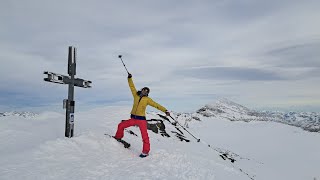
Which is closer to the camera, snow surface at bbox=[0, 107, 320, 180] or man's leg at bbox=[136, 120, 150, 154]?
snow surface at bbox=[0, 107, 320, 180]

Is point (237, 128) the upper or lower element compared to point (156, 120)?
lower

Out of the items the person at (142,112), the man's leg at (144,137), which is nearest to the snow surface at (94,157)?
the man's leg at (144,137)

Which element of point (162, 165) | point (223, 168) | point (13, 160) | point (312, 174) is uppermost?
point (13, 160)

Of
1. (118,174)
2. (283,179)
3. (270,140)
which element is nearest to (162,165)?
(118,174)

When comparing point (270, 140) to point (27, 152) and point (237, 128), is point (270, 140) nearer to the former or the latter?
Answer: point (237, 128)

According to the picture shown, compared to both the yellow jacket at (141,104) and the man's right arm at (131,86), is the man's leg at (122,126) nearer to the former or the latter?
the yellow jacket at (141,104)

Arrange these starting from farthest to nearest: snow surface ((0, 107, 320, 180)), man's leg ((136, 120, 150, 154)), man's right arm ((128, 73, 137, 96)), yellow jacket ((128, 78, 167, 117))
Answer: man's right arm ((128, 73, 137, 96)), yellow jacket ((128, 78, 167, 117)), man's leg ((136, 120, 150, 154)), snow surface ((0, 107, 320, 180))

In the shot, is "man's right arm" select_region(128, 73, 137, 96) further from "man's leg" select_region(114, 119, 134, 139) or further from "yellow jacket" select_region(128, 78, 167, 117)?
"man's leg" select_region(114, 119, 134, 139)

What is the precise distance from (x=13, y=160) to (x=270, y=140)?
1307 inches

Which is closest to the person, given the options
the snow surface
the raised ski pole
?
the snow surface

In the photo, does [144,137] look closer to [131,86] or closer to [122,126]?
[122,126]

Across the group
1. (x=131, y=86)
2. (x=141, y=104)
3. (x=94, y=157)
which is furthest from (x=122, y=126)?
(x=94, y=157)

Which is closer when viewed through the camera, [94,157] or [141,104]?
[94,157]

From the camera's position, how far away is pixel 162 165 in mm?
10328
